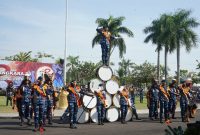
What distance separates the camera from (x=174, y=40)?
4384 cm

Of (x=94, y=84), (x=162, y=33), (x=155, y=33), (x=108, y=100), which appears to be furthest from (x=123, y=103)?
(x=155, y=33)

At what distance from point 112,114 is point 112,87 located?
1245 mm

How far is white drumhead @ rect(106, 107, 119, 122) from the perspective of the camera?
16.8 m

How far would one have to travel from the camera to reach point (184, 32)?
44.1 metres

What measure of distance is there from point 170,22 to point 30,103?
32.7 metres

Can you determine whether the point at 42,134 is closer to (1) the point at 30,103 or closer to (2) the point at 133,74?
(1) the point at 30,103

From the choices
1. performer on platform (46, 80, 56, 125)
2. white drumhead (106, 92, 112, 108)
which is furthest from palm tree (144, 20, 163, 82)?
performer on platform (46, 80, 56, 125)

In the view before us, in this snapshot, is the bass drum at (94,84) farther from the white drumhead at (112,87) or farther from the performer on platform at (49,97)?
the performer on platform at (49,97)

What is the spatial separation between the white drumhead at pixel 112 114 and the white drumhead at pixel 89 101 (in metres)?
1.01

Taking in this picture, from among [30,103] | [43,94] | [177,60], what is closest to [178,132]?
[43,94]

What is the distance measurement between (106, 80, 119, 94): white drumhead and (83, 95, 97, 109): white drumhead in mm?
974

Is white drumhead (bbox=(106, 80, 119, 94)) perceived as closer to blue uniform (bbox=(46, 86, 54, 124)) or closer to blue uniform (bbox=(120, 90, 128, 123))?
blue uniform (bbox=(120, 90, 128, 123))

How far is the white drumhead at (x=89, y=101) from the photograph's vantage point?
16.0 m

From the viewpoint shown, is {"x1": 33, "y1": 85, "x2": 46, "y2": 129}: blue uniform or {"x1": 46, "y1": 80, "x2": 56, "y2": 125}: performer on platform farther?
{"x1": 46, "y1": 80, "x2": 56, "y2": 125}: performer on platform
